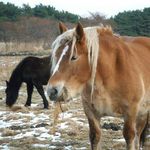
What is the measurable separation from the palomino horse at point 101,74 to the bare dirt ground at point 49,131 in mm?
539

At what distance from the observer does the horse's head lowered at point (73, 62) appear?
12.0 ft

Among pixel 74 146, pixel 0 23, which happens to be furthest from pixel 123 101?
pixel 0 23

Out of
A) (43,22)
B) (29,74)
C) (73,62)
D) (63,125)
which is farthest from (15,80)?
(43,22)

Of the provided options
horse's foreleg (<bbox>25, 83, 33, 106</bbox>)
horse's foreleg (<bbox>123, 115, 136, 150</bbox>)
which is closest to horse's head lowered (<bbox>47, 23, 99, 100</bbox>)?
horse's foreleg (<bbox>123, 115, 136, 150</bbox>)

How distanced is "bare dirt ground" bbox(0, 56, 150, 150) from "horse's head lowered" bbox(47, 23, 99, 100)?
806 mm

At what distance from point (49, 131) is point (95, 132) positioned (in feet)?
7.45

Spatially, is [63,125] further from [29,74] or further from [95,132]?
[29,74]

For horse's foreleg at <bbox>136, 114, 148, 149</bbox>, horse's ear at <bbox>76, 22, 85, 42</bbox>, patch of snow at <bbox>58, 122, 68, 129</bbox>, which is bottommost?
patch of snow at <bbox>58, 122, 68, 129</bbox>

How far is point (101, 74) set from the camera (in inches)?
165

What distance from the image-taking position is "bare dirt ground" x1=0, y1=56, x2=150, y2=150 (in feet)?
19.3

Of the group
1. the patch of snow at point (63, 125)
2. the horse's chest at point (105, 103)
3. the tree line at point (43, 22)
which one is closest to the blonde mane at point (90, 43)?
the horse's chest at point (105, 103)

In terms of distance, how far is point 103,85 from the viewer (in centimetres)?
420

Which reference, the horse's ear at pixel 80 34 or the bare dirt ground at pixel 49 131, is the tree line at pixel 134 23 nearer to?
the bare dirt ground at pixel 49 131

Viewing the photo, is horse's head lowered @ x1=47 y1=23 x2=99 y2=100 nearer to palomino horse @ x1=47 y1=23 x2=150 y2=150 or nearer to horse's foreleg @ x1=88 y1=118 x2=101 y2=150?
palomino horse @ x1=47 y1=23 x2=150 y2=150
